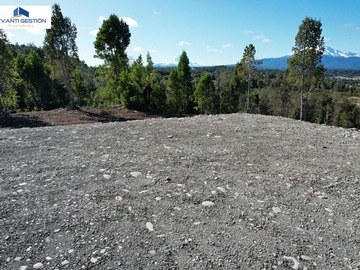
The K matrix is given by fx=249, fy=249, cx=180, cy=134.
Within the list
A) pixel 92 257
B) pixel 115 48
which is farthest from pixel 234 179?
pixel 115 48

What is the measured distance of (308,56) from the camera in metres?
22.6

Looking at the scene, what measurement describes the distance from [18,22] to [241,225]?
2169 centimetres

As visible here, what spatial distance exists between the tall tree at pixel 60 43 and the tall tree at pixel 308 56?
65.4ft

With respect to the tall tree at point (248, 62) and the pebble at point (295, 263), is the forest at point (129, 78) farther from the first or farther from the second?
the pebble at point (295, 263)

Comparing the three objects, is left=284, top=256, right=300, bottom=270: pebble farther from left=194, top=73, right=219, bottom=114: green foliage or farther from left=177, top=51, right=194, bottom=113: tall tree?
left=194, top=73, right=219, bottom=114: green foliage

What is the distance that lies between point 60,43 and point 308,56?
21.9 meters

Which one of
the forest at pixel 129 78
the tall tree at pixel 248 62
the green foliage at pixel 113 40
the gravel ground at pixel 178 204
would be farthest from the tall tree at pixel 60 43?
the tall tree at pixel 248 62

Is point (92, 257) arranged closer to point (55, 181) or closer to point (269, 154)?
point (55, 181)

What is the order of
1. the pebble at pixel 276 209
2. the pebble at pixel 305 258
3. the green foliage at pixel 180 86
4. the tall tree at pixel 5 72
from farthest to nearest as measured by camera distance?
the green foliage at pixel 180 86
the tall tree at pixel 5 72
the pebble at pixel 276 209
the pebble at pixel 305 258

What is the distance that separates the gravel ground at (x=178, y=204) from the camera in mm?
3422

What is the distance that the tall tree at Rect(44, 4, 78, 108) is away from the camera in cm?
2062

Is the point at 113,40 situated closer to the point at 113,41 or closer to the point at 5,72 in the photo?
the point at 113,41

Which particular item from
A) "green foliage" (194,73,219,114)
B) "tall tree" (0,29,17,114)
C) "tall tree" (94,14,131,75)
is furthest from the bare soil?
"green foliage" (194,73,219,114)

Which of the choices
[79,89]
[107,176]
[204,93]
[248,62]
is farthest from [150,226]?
[79,89]
